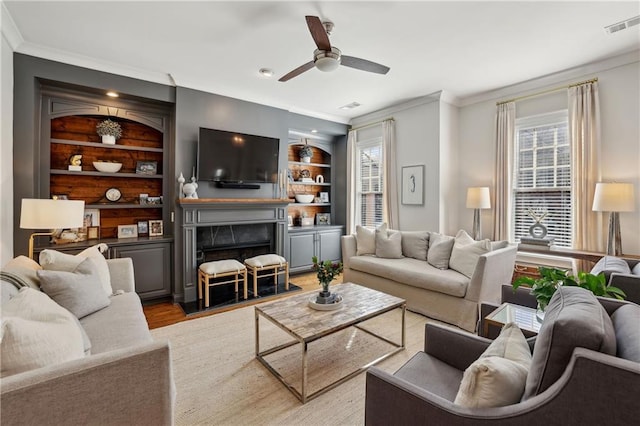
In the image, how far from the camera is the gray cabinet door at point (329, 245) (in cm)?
538

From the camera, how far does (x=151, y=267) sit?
3.69m

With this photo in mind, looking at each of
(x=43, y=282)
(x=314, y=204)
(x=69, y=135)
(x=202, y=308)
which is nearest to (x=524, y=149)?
(x=314, y=204)

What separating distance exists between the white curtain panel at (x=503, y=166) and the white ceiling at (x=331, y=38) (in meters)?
0.41

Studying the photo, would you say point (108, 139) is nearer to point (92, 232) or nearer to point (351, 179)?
point (92, 232)

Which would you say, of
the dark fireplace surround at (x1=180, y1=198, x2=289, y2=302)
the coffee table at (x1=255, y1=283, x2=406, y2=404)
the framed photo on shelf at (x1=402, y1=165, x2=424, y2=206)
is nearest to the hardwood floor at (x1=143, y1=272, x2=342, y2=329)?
the dark fireplace surround at (x1=180, y1=198, x2=289, y2=302)

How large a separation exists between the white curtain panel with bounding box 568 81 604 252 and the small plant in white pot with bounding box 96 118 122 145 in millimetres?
5597

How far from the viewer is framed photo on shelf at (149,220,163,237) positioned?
3.93 m

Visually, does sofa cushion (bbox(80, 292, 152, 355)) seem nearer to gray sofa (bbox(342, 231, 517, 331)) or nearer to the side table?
the side table

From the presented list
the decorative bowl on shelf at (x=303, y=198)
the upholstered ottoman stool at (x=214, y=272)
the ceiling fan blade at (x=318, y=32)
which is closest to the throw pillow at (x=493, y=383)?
the ceiling fan blade at (x=318, y=32)

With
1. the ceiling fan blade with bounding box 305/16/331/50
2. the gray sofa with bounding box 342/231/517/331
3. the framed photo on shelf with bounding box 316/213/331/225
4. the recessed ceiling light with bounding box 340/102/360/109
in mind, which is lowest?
the gray sofa with bounding box 342/231/517/331

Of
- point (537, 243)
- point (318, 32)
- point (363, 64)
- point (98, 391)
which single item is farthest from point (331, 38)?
point (537, 243)

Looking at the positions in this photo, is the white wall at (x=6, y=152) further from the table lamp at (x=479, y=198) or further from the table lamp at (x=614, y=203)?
the table lamp at (x=614, y=203)

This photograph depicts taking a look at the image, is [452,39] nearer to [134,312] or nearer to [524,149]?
[524,149]

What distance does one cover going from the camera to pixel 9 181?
284 centimetres
